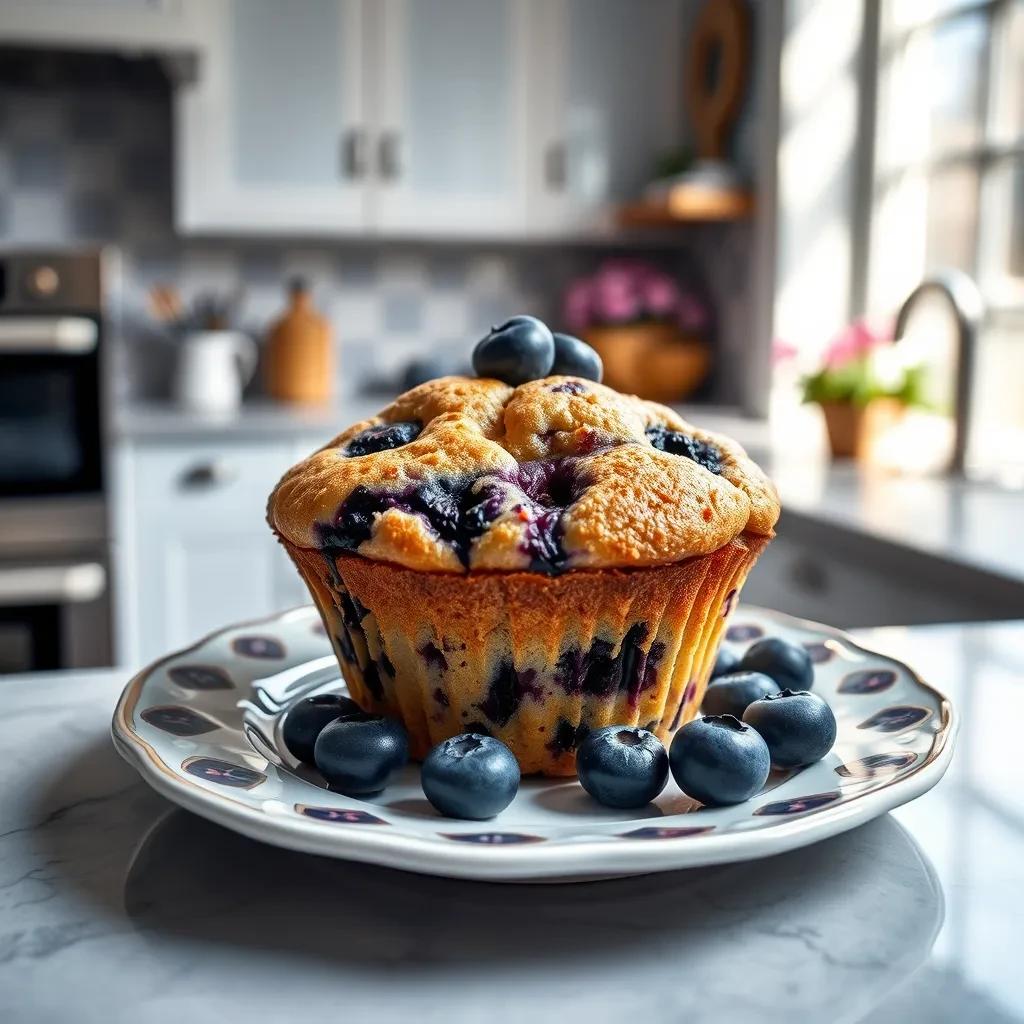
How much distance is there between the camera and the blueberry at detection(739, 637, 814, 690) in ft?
2.64

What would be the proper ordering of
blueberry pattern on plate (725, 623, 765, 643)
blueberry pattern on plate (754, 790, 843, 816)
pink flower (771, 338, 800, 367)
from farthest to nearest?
pink flower (771, 338, 800, 367) → blueberry pattern on plate (725, 623, 765, 643) → blueberry pattern on plate (754, 790, 843, 816)

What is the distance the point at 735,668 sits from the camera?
2.82ft

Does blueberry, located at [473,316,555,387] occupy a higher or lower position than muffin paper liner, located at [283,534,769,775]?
higher

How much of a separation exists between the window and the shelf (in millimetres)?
344

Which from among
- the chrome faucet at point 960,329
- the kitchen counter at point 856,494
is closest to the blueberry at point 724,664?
the kitchen counter at point 856,494

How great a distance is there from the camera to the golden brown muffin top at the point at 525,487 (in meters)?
0.69

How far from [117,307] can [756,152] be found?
71.9 inches

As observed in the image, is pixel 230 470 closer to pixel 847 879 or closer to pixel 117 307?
pixel 117 307

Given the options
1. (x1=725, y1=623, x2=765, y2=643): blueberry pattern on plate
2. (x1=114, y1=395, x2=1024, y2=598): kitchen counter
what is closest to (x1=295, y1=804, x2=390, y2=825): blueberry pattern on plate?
(x1=725, y1=623, x2=765, y2=643): blueberry pattern on plate

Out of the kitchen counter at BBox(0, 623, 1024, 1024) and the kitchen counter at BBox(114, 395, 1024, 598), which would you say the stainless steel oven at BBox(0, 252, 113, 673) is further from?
the kitchen counter at BBox(0, 623, 1024, 1024)

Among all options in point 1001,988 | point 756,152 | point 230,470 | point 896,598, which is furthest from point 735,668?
point 756,152

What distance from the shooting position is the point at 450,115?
3.08 meters

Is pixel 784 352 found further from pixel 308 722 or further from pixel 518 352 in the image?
pixel 308 722

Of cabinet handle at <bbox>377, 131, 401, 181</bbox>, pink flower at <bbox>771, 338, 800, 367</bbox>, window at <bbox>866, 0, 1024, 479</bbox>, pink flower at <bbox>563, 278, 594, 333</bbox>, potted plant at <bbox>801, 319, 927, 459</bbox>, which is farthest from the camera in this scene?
pink flower at <bbox>563, 278, 594, 333</bbox>
